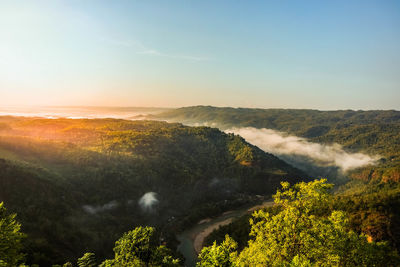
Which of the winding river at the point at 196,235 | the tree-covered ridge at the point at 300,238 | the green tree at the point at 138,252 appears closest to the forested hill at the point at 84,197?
the winding river at the point at 196,235

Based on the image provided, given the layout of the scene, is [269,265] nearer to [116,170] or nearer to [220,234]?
[220,234]

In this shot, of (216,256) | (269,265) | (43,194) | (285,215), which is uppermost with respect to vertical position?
(285,215)

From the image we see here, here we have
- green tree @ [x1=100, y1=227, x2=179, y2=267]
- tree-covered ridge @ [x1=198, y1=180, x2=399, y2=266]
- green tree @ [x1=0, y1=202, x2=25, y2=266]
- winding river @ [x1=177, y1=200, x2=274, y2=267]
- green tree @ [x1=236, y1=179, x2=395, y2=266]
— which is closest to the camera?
tree-covered ridge @ [x1=198, y1=180, x2=399, y2=266]

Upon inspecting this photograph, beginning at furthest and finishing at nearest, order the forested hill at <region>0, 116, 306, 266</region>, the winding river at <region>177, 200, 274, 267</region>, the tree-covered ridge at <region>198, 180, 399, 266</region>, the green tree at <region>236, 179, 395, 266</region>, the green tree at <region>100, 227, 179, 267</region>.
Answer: the winding river at <region>177, 200, 274, 267</region> → the forested hill at <region>0, 116, 306, 266</region> → the green tree at <region>100, 227, 179, 267</region> → the green tree at <region>236, 179, 395, 266</region> → the tree-covered ridge at <region>198, 180, 399, 266</region>

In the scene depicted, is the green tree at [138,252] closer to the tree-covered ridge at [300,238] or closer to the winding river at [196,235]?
the tree-covered ridge at [300,238]

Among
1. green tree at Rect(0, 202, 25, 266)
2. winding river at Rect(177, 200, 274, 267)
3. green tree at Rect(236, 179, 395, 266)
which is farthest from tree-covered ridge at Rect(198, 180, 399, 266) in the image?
winding river at Rect(177, 200, 274, 267)

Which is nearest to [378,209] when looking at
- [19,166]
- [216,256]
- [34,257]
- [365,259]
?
[365,259]

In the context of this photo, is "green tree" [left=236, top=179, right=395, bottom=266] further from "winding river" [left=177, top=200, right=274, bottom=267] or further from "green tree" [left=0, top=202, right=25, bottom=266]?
"winding river" [left=177, top=200, right=274, bottom=267]

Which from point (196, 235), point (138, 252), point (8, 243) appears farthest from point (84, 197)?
point (138, 252)
